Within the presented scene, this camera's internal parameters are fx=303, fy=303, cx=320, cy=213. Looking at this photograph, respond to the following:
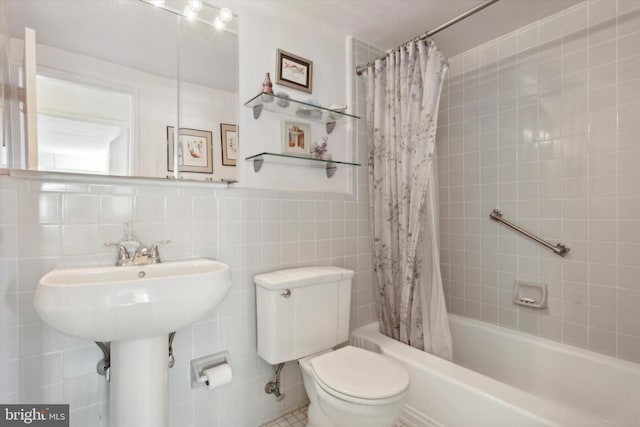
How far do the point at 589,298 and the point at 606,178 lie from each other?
0.64m

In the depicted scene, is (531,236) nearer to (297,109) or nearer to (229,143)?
(297,109)

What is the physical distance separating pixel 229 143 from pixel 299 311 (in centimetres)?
89

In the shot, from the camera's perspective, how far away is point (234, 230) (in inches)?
58.8

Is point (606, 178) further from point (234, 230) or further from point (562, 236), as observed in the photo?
point (234, 230)

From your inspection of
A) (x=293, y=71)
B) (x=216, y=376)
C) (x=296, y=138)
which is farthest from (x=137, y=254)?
(x=293, y=71)

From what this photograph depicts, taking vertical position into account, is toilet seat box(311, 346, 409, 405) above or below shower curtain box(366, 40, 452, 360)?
below

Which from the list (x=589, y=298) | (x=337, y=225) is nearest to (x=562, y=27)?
(x=589, y=298)

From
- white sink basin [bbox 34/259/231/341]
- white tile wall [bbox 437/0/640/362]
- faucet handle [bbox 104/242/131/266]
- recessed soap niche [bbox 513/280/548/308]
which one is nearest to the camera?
white sink basin [bbox 34/259/231/341]

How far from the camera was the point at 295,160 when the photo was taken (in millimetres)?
1731

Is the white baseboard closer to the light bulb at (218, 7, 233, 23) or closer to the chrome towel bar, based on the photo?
the chrome towel bar

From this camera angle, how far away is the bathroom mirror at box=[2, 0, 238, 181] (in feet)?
3.65

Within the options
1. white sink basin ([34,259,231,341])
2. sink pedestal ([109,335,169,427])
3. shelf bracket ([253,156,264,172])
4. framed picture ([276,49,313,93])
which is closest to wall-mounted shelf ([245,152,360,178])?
shelf bracket ([253,156,264,172])

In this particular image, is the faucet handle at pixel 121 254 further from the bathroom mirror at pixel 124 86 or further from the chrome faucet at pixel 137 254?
the bathroom mirror at pixel 124 86

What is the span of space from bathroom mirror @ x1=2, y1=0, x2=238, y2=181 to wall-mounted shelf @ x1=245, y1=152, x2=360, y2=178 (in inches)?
5.5
